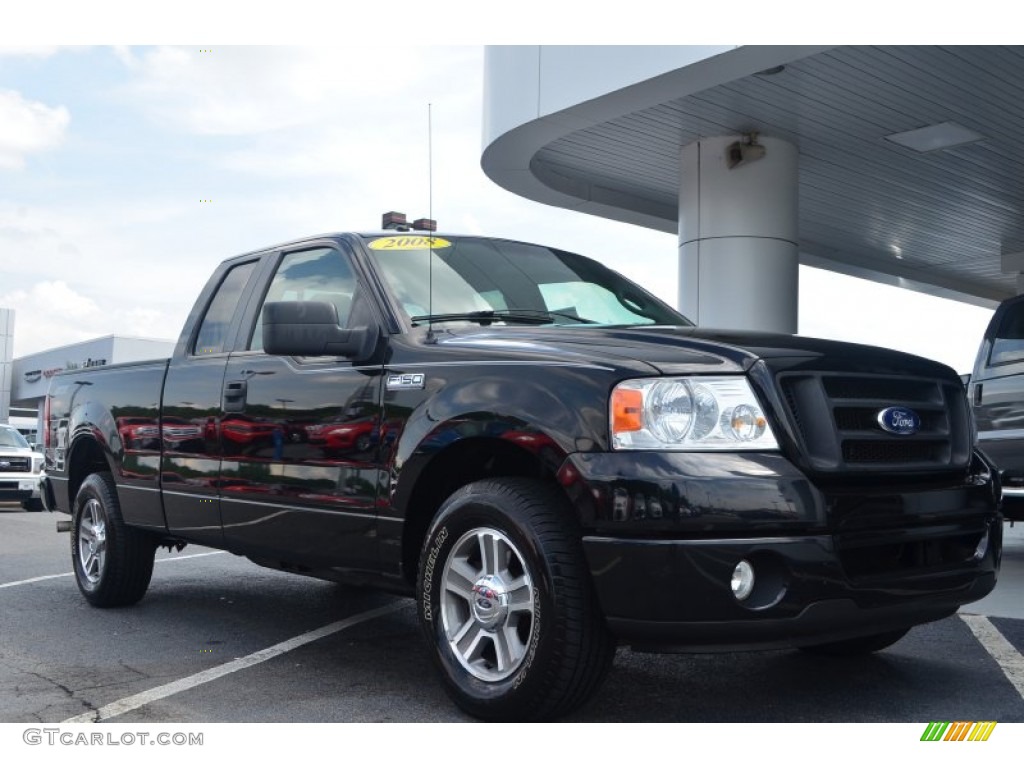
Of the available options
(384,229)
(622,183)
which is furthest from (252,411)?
(622,183)

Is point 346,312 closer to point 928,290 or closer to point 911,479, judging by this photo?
point 911,479

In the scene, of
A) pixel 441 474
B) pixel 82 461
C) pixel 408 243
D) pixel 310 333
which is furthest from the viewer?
pixel 82 461

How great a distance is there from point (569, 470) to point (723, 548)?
54 cm

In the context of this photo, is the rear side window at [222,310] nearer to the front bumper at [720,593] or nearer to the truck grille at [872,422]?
the front bumper at [720,593]

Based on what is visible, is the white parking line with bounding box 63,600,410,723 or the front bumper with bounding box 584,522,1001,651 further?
the white parking line with bounding box 63,600,410,723

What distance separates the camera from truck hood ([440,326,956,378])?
12.2 ft

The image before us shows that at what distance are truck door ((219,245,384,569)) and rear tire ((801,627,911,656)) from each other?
1.99 metres

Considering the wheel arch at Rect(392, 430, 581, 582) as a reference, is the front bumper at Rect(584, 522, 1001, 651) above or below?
below

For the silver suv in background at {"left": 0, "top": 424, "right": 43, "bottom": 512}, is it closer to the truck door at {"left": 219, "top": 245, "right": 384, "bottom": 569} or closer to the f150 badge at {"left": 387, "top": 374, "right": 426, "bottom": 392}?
the truck door at {"left": 219, "top": 245, "right": 384, "bottom": 569}

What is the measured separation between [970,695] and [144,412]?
4111 mm

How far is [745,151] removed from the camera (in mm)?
14055

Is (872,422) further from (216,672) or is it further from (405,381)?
(216,672)

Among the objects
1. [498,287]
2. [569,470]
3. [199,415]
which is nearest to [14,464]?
[199,415]

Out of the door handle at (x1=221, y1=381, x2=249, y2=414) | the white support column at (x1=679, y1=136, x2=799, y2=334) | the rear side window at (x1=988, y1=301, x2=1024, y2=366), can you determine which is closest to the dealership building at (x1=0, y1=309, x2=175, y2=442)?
the white support column at (x1=679, y1=136, x2=799, y2=334)
